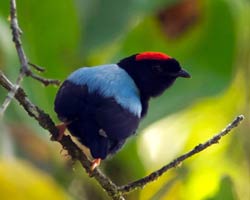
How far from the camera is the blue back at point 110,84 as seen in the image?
266 cm

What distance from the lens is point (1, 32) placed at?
13.2 ft

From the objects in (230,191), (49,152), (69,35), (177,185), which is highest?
(69,35)

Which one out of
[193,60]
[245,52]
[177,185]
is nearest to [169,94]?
[193,60]

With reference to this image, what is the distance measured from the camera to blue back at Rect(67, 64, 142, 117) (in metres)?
2.66

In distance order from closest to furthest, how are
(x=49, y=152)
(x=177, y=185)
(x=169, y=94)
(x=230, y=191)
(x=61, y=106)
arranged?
(x=61, y=106)
(x=230, y=191)
(x=177, y=185)
(x=169, y=94)
(x=49, y=152)

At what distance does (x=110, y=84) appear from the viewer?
272 centimetres

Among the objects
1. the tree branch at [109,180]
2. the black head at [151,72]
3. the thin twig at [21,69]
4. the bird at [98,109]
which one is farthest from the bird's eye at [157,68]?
the thin twig at [21,69]

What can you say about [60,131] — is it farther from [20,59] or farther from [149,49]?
[149,49]

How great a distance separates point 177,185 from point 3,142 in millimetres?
858

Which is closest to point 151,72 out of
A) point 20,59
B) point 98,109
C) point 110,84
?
point 110,84

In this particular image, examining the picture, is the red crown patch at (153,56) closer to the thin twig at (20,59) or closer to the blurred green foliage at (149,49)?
the thin twig at (20,59)

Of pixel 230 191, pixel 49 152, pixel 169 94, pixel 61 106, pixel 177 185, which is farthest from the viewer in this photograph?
pixel 49 152

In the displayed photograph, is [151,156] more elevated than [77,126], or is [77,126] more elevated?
[151,156]

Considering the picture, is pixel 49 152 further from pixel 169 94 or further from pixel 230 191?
pixel 230 191
